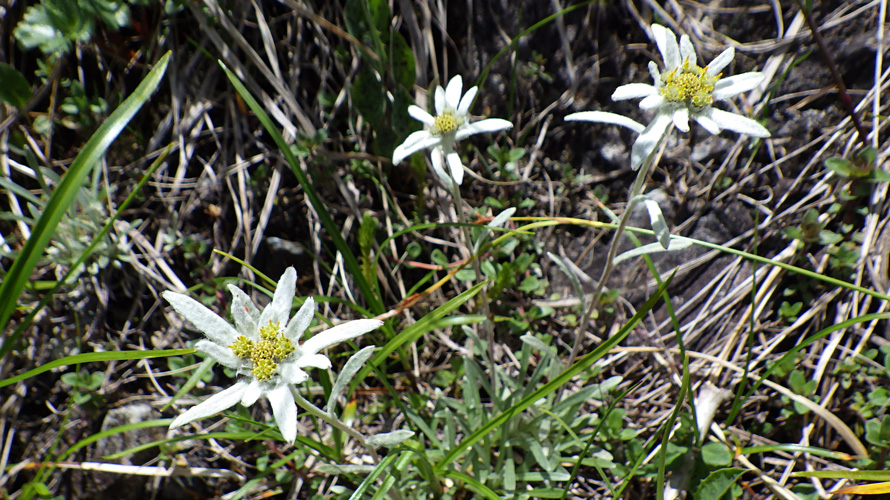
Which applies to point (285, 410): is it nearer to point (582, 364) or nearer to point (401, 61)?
point (582, 364)

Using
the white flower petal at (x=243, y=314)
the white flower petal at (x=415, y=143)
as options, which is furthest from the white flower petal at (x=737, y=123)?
the white flower petal at (x=243, y=314)

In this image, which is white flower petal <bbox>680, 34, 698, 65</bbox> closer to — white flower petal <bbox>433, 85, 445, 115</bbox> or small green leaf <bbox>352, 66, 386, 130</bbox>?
white flower petal <bbox>433, 85, 445, 115</bbox>

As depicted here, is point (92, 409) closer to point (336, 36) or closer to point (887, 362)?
point (336, 36)

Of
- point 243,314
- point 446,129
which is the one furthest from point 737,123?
point 243,314

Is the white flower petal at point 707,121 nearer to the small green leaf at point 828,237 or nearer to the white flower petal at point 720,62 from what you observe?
the white flower petal at point 720,62

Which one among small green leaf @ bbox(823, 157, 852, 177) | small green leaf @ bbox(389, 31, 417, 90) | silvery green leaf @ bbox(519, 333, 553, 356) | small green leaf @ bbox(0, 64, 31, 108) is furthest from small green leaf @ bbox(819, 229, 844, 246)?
small green leaf @ bbox(0, 64, 31, 108)

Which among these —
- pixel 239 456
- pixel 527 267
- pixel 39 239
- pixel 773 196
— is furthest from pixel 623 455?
pixel 39 239
